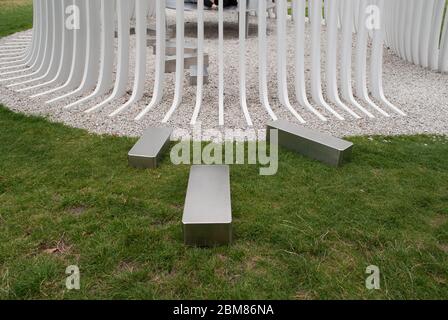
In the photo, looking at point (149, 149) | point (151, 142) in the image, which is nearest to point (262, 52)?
point (151, 142)

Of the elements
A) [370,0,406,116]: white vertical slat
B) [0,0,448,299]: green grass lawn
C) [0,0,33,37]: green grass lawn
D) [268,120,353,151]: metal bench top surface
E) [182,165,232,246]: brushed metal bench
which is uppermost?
[0,0,33,37]: green grass lawn

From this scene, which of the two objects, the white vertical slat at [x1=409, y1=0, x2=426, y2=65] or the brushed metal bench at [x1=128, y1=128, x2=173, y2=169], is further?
the white vertical slat at [x1=409, y1=0, x2=426, y2=65]

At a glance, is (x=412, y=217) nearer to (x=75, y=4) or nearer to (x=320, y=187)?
(x=320, y=187)

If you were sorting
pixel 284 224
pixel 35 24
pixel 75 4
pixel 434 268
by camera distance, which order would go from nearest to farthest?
pixel 434 268 < pixel 284 224 < pixel 75 4 < pixel 35 24

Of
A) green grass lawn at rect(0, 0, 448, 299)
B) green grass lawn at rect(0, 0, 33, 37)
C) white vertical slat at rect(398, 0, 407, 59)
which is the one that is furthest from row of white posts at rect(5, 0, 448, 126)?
green grass lawn at rect(0, 0, 33, 37)

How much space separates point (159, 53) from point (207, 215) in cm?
341

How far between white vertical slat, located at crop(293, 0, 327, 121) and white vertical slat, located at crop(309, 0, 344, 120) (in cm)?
16

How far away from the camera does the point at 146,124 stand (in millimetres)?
5211

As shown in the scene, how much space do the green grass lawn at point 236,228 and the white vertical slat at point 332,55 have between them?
5.54 ft

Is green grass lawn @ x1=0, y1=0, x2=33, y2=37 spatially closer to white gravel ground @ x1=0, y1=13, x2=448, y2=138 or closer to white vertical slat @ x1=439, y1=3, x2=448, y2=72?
white gravel ground @ x1=0, y1=13, x2=448, y2=138

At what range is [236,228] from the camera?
313 centimetres

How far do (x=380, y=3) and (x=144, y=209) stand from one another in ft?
15.4

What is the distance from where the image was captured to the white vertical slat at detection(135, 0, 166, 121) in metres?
5.38

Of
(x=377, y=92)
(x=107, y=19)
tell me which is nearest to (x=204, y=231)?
(x=107, y=19)
